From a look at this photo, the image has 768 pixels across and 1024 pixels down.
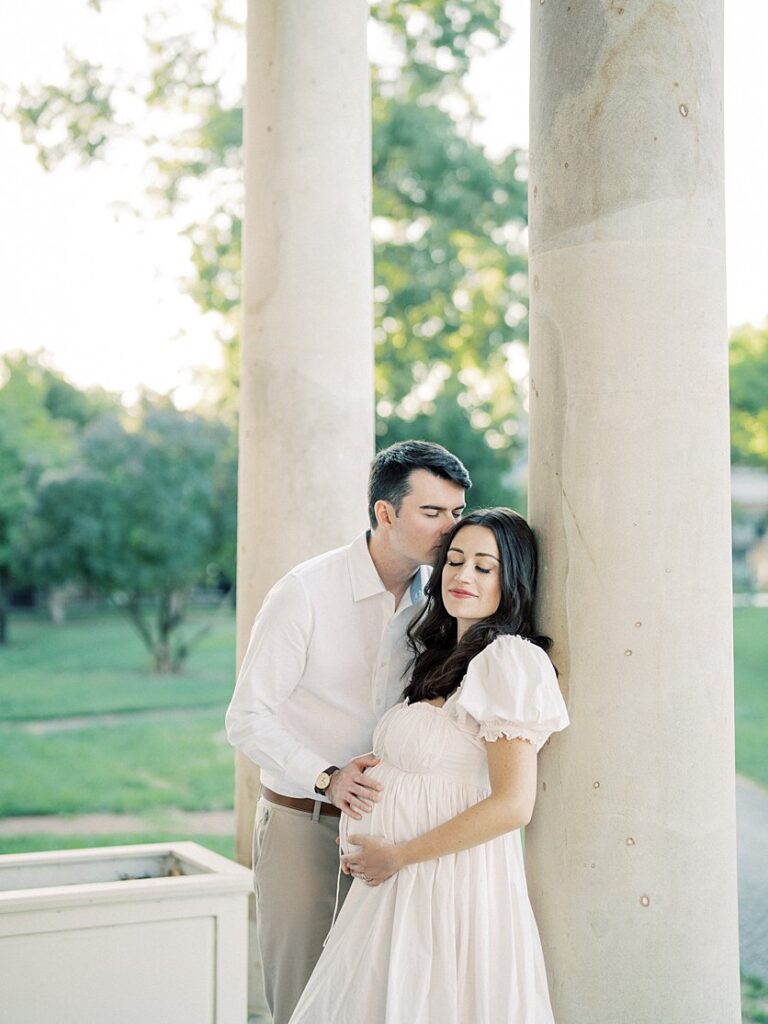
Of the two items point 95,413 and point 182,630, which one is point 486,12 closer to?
point 95,413

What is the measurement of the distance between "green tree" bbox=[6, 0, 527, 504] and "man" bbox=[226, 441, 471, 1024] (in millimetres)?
10344

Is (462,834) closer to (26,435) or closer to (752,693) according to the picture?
(26,435)

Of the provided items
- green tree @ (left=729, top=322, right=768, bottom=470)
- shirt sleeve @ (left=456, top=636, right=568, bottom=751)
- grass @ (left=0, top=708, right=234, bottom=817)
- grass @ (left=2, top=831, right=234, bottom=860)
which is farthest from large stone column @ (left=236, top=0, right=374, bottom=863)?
green tree @ (left=729, top=322, right=768, bottom=470)

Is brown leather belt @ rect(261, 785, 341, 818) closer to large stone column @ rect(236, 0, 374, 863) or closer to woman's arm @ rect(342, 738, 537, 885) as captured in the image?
woman's arm @ rect(342, 738, 537, 885)

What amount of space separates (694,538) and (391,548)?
1137mm

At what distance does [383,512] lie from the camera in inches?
138

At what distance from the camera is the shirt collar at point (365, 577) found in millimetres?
3602

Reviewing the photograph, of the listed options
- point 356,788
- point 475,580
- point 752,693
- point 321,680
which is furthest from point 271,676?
point 752,693

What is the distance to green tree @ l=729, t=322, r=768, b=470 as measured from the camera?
30.6m

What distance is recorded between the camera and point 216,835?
43.6ft

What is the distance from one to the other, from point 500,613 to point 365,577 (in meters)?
0.76

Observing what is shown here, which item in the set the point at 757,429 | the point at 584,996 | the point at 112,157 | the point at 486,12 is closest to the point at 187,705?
the point at 112,157

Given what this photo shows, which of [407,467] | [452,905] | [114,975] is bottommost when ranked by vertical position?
[114,975]

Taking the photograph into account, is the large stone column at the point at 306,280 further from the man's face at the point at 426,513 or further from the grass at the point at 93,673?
the grass at the point at 93,673
